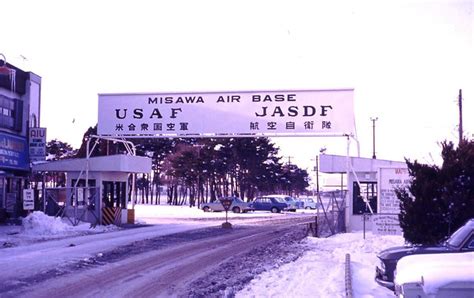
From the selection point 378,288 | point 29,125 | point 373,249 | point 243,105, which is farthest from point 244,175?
point 378,288

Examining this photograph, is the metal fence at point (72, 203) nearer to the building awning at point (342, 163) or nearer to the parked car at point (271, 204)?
the building awning at point (342, 163)

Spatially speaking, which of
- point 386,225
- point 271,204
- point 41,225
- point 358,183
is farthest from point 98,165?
point 271,204

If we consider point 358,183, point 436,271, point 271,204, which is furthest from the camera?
point 271,204

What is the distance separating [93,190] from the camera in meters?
30.5

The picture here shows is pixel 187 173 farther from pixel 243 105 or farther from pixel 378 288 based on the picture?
pixel 378 288

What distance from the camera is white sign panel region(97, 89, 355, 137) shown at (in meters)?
26.2

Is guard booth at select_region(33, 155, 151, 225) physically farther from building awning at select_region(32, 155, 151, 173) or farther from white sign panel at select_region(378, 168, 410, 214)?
white sign panel at select_region(378, 168, 410, 214)

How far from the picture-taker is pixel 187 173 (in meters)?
64.9

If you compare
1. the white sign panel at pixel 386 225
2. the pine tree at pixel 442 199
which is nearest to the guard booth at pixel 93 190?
the white sign panel at pixel 386 225

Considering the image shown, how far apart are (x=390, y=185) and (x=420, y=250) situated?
12.2 metres

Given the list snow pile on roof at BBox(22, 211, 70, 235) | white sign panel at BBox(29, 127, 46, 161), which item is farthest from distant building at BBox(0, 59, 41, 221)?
snow pile on roof at BBox(22, 211, 70, 235)

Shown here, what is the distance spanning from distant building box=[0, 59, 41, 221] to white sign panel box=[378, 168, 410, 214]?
19.9m

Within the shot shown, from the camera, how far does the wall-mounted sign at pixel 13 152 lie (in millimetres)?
30503

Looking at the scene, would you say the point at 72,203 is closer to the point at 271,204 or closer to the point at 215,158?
the point at 271,204
